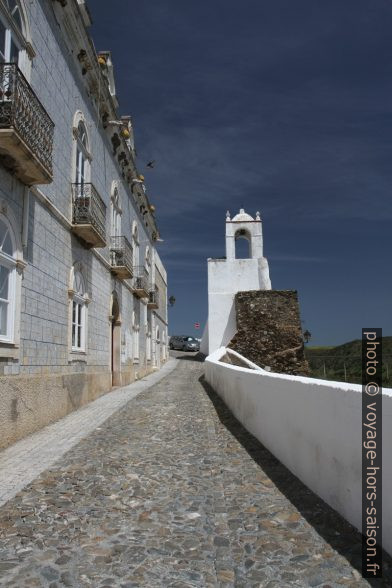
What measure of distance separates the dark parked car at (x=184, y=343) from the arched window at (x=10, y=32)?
3502cm

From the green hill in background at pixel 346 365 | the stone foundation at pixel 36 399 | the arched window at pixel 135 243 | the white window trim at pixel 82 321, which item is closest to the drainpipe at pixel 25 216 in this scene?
the stone foundation at pixel 36 399

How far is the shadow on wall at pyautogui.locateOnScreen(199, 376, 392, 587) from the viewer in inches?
123

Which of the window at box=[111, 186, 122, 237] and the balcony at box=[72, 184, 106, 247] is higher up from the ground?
A: the window at box=[111, 186, 122, 237]

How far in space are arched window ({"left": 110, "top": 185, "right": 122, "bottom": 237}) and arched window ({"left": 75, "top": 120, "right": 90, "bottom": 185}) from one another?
2.92 m

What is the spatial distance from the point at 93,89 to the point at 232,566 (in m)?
11.8

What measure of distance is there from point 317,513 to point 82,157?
998cm

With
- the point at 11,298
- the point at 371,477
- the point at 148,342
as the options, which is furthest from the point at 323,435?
the point at 148,342

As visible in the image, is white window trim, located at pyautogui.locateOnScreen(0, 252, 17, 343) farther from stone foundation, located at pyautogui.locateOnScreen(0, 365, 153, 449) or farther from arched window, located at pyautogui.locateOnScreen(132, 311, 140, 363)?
arched window, located at pyautogui.locateOnScreen(132, 311, 140, 363)

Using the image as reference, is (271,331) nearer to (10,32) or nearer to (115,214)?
(115,214)

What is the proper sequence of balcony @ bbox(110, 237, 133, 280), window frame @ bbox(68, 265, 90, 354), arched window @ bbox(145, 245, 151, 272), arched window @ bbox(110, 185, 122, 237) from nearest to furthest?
window frame @ bbox(68, 265, 90, 354) < balcony @ bbox(110, 237, 133, 280) < arched window @ bbox(110, 185, 122, 237) < arched window @ bbox(145, 245, 151, 272)

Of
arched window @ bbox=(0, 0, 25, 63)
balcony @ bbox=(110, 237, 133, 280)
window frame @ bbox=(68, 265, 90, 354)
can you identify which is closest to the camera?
arched window @ bbox=(0, 0, 25, 63)

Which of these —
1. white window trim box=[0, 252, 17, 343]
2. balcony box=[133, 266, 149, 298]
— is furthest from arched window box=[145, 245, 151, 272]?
white window trim box=[0, 252, 17, 343]

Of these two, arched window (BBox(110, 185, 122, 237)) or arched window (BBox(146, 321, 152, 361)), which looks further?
arched window (BBox(146, 321, 152, 361))

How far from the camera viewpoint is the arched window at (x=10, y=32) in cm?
705
